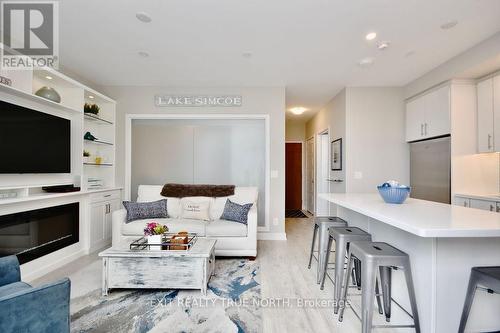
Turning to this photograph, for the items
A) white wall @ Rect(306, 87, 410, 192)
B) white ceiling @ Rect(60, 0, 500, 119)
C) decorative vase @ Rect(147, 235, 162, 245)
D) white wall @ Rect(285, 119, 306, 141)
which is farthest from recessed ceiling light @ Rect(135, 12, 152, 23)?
white wall @ Rect(285, 119, 306, 141)

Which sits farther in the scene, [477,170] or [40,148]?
[477,170]

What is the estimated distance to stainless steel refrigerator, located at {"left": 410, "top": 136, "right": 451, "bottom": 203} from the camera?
3.68 metres

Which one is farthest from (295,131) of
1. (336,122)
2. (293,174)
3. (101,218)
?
(101,218)

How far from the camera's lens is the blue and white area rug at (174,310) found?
1.94 m

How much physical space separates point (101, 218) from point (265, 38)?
340 cm

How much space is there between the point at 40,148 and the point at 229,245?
2.55 metres

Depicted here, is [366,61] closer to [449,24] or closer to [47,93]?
[449,24]

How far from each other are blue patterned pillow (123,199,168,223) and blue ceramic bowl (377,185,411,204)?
2.86 m

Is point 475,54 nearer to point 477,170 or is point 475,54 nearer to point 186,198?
point 477,170

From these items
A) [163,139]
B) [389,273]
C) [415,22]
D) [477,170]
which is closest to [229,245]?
[389,273]

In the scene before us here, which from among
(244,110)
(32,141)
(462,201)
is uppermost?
(244,110)

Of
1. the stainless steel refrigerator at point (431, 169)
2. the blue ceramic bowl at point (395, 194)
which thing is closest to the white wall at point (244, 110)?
the stainless steel refrigerator at point (431, 169)

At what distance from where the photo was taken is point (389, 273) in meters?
2.00

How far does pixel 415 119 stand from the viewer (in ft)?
14.1
